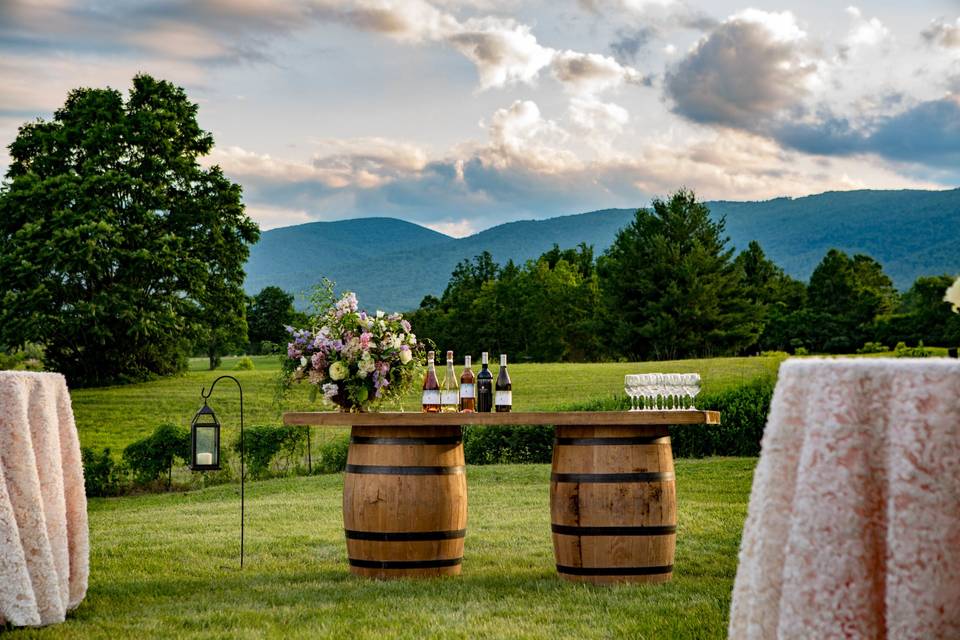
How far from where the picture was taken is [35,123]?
28.5 m

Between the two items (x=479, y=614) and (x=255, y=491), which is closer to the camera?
(x=479, y=614)

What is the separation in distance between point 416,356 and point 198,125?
77.7 feet

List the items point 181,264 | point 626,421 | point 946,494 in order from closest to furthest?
point 946,494
point 626,421
point 181,264

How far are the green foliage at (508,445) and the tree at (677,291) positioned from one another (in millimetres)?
27185

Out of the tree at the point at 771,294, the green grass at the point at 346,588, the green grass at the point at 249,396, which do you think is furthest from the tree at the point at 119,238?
the tree at the point at 771,294

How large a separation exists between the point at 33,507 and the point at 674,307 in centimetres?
3866

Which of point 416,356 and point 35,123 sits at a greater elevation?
point 35,123

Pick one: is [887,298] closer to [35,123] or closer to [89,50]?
[35,123]

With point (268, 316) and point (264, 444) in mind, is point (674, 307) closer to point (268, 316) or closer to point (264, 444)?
point (268, 316)

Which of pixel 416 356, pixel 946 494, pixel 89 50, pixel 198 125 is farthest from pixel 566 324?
pixel 946 494

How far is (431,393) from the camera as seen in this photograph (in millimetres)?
6691

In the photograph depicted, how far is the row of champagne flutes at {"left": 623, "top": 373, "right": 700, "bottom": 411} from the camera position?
6.43m

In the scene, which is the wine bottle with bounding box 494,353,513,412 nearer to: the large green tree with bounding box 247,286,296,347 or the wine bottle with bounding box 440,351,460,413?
the wine bottle with bounding box 440,351,460,413

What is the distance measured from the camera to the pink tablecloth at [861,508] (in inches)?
107
